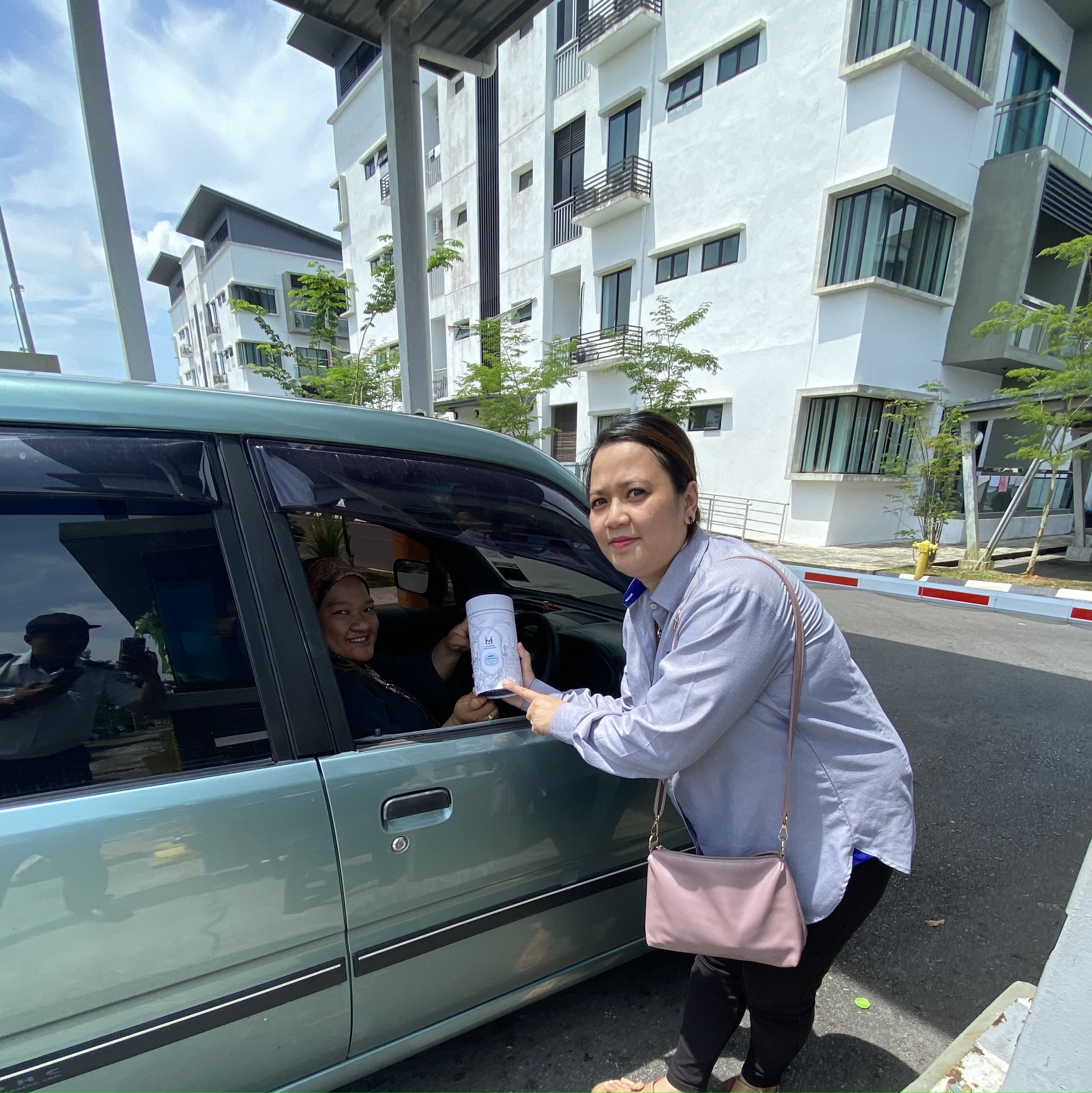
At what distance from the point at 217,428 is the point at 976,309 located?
16.0 m

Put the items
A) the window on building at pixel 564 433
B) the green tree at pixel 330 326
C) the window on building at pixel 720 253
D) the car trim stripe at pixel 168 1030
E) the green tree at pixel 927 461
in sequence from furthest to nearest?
1. the window on building at pixel 564 433
2. the window on building at pixel 720 253
3. the green tree at pixel 927 461
4. the green tree at pixel 330 326
5. the car trim stripe at pixel 168 1030

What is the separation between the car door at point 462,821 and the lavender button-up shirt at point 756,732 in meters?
0.26

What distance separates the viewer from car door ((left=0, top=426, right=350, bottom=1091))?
3.19 feet

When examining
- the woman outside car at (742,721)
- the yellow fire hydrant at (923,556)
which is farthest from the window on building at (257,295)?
the woman outside car at (742,721)

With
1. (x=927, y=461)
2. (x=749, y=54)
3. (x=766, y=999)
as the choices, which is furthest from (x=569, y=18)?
(x=766, y=999)

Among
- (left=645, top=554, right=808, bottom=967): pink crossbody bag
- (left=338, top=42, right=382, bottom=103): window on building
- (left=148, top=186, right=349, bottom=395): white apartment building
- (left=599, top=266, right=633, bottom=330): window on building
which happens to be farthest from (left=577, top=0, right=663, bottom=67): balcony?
(left=148, top=186, right=349, bottom=395): white apartment building

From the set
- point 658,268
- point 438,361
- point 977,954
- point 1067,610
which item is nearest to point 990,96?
point 658,268

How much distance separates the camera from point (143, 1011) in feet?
3.43

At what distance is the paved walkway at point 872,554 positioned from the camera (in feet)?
33.2

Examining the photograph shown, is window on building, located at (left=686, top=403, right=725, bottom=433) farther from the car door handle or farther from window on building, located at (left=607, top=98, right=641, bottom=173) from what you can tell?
the car door handle

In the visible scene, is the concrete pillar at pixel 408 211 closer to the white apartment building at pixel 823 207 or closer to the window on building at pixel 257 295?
the white apartment building at pixel 823 207

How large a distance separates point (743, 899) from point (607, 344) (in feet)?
52.4

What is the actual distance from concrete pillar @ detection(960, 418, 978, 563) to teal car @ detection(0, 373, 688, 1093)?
468 inches

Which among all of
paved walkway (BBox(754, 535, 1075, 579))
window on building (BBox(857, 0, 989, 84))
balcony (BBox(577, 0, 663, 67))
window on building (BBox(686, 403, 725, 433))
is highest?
balcony (BBox(577, 0, 663, 67))
